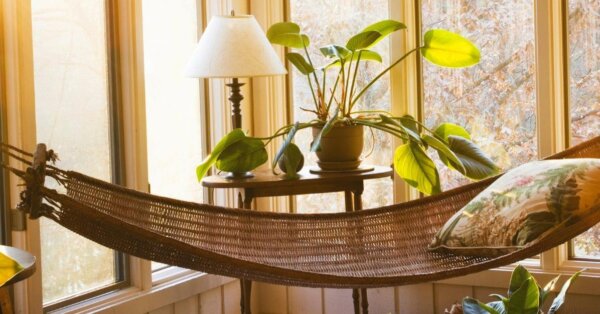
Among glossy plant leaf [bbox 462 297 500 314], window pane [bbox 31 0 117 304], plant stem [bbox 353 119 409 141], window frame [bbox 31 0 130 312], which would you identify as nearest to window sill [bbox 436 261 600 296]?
plant stem [bbox 353 119 409 141]

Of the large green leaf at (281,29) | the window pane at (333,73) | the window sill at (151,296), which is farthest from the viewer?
the window pane at (333,73)

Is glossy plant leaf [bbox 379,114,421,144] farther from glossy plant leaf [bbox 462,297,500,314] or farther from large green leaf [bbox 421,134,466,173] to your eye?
glossy plant leaf [bbox 462,297,500,314]

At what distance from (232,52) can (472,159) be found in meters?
0.97

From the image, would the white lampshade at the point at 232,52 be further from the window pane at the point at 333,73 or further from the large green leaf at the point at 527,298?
the large green leaf at the point at 527,298

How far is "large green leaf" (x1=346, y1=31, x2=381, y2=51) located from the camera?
11.2ft

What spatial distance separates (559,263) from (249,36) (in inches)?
57.7

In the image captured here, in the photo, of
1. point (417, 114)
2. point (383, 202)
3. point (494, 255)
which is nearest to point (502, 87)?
point (417, 114)

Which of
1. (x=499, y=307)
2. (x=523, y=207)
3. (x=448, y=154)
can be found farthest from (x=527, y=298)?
→ (x=448, y=154)

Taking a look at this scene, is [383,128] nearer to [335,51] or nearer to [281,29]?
[335,51]

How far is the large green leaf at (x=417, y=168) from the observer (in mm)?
Answer: 3420

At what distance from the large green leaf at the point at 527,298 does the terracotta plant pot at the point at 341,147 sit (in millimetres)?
1142

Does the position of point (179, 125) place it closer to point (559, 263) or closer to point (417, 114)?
point (417, 114)

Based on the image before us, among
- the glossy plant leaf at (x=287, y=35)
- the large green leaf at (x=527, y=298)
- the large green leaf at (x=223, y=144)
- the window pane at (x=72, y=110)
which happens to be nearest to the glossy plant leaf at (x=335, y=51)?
Result: the glossy plant leaf at (x=287, y=35)

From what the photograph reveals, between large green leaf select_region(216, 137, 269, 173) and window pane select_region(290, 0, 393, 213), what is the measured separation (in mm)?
598
